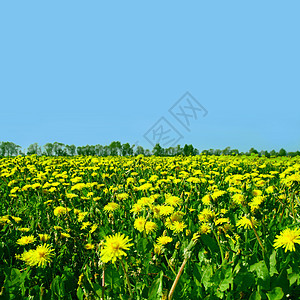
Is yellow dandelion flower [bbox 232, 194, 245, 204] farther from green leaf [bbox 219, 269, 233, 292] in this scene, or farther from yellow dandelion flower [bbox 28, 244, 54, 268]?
yellow dandelion flower [bbox 28, 244, 54, 268]

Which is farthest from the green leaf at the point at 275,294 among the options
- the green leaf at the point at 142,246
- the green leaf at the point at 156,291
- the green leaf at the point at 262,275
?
the green leaf at the point at 142,246

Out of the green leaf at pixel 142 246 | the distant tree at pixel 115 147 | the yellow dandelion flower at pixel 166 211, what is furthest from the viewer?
the distant tree at pixel 115 147

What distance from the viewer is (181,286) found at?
4.73 ft

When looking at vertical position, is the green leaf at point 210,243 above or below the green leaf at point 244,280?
above

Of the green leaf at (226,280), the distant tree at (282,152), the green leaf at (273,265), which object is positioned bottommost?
the green leaf at (273,265)

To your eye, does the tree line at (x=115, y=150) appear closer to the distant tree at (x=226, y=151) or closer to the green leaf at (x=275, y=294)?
the distant tree at (x=226, y=151)

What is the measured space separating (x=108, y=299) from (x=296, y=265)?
1.23 m

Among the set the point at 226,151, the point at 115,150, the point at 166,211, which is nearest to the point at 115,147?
the point at 115,150

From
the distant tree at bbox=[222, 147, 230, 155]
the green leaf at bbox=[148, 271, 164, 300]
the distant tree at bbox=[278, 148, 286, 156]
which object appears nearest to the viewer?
the green leaf at bbox=[148, 271, 164, 300]

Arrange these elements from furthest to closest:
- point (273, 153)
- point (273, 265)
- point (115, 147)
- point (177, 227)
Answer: point (115, 147) → point (273, 153) → point (177, 227) → point (273, 265)

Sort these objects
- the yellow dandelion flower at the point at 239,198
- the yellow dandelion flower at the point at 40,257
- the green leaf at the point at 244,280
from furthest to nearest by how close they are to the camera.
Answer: the yellow dandelion flower at the point at 239,198
the yellow dandelion flower at the point at 40,257
the green leaf at the point at 244,280

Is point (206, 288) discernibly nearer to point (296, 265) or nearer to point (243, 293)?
point (243, 293)

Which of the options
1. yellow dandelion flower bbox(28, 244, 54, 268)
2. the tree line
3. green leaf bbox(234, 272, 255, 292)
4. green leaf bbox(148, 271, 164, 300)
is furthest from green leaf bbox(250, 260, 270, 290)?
the tree line

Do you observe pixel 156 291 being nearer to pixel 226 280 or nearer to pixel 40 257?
pixel 226 280
